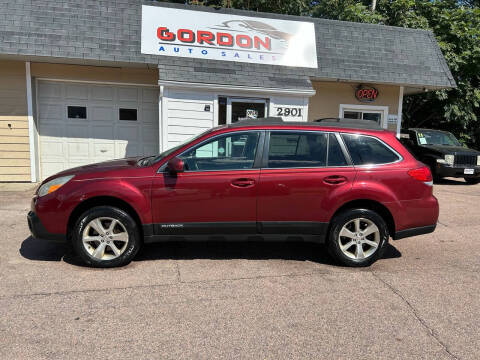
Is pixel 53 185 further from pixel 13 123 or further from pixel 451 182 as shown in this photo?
pixel 451 182

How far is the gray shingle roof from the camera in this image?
29.6 ft

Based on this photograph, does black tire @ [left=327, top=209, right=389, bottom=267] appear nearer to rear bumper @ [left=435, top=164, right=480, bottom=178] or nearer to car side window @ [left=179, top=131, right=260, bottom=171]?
car side window @ [left=179, top=131, right=260, bottom=171]

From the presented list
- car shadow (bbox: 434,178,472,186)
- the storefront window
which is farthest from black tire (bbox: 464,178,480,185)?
the storefront window

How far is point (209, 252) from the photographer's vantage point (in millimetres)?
5043

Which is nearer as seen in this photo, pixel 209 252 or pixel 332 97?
pixel 209 252

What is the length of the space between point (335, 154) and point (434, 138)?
Result: 9712mm

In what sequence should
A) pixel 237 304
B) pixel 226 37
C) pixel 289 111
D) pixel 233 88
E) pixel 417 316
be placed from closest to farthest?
pixel 417 316 → pixel 237 304 → pixel 233 88 → pixel 289 111 → pixel 226 37

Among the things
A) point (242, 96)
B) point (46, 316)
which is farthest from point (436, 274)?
point (242, 96)

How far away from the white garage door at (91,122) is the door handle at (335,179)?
7552 millimetres

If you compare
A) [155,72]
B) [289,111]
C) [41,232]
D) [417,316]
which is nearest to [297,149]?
[417,316]

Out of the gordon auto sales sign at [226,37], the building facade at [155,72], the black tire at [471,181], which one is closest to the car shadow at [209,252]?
the building facade at [155,72]

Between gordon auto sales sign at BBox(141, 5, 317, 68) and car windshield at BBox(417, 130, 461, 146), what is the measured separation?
15.8 feet

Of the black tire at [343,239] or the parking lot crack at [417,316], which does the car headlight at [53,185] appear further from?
the parking lot crack at [417,316]

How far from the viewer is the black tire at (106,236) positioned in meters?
4.27
